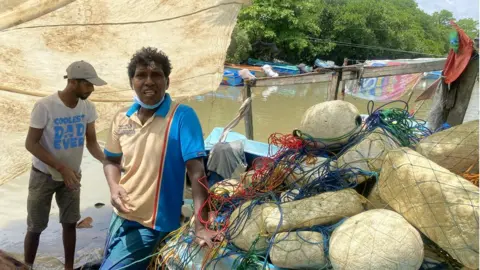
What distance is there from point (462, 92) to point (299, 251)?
10.0 feet

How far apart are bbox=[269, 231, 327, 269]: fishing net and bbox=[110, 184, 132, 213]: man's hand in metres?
0.79

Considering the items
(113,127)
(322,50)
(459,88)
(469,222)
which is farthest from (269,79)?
(322,50)

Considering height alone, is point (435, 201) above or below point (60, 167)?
above

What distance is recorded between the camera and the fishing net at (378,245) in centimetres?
166

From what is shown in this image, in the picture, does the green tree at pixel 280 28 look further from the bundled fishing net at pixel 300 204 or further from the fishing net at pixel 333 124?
the bundled fishing net at pixel 300 204

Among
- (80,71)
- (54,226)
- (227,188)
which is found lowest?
(54,226)

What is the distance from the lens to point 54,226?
179 inches

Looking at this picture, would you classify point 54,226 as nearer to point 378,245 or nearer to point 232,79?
point 378,245

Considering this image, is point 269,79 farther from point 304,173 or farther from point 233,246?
point 233,246

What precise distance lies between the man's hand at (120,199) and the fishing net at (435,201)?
130 centimetres

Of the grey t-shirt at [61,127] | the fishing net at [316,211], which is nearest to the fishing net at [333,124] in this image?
the fishing net at [316,211]

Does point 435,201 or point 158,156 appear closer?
point 435,201

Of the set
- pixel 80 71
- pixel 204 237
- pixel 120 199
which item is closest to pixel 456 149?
pixel 204 237

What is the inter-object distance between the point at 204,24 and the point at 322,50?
27378 millimetres
